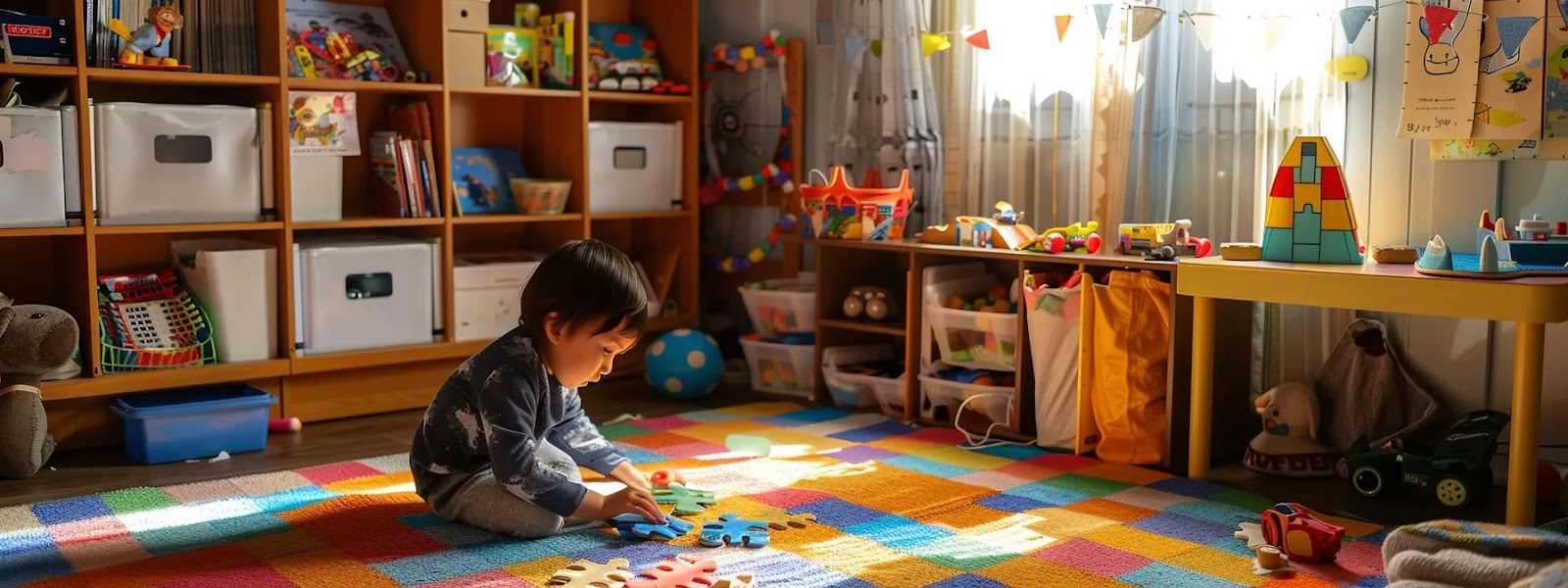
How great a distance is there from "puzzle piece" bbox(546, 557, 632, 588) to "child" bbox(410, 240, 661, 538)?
15 cm

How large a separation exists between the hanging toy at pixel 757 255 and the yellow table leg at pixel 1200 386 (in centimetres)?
156

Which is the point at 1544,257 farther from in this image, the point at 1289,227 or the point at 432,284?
the point at 432,284

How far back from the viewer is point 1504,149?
3.00 meters

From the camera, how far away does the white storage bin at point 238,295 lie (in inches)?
140

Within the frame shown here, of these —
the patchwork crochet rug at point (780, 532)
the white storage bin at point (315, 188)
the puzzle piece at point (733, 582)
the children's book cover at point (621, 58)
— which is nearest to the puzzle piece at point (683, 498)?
the patchwork crochet rug at point (780, 532)

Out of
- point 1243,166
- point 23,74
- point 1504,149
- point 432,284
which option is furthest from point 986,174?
point 23,74

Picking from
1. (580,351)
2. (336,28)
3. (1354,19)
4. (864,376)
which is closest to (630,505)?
(580,351)

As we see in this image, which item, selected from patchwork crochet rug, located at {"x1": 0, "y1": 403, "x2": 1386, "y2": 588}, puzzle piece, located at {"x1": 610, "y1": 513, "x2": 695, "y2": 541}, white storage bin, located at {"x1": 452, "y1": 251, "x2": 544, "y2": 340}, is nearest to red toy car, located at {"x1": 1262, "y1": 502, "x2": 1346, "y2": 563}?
patchwork crochet rug, located at {"x1": 0, "y1": 403, "x2": 1386, "y2": 588}

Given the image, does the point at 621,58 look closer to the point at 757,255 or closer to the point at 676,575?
the point at 757,255

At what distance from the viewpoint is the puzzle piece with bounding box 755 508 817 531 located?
8.79 feet

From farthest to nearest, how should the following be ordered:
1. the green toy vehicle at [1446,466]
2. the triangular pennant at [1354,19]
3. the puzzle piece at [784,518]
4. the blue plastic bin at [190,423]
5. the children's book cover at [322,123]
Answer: the children's book cover at [322,123] < the blue plastic bin at [190,423] < the triangular pennant at [1354,19] < the green toy vehicle at [1446,466] < the puzzle piece at [784,518]

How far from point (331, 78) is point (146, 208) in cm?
63

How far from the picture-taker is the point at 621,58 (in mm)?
4453

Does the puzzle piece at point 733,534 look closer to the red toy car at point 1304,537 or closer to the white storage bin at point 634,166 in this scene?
the red toy car at point 1304,537
